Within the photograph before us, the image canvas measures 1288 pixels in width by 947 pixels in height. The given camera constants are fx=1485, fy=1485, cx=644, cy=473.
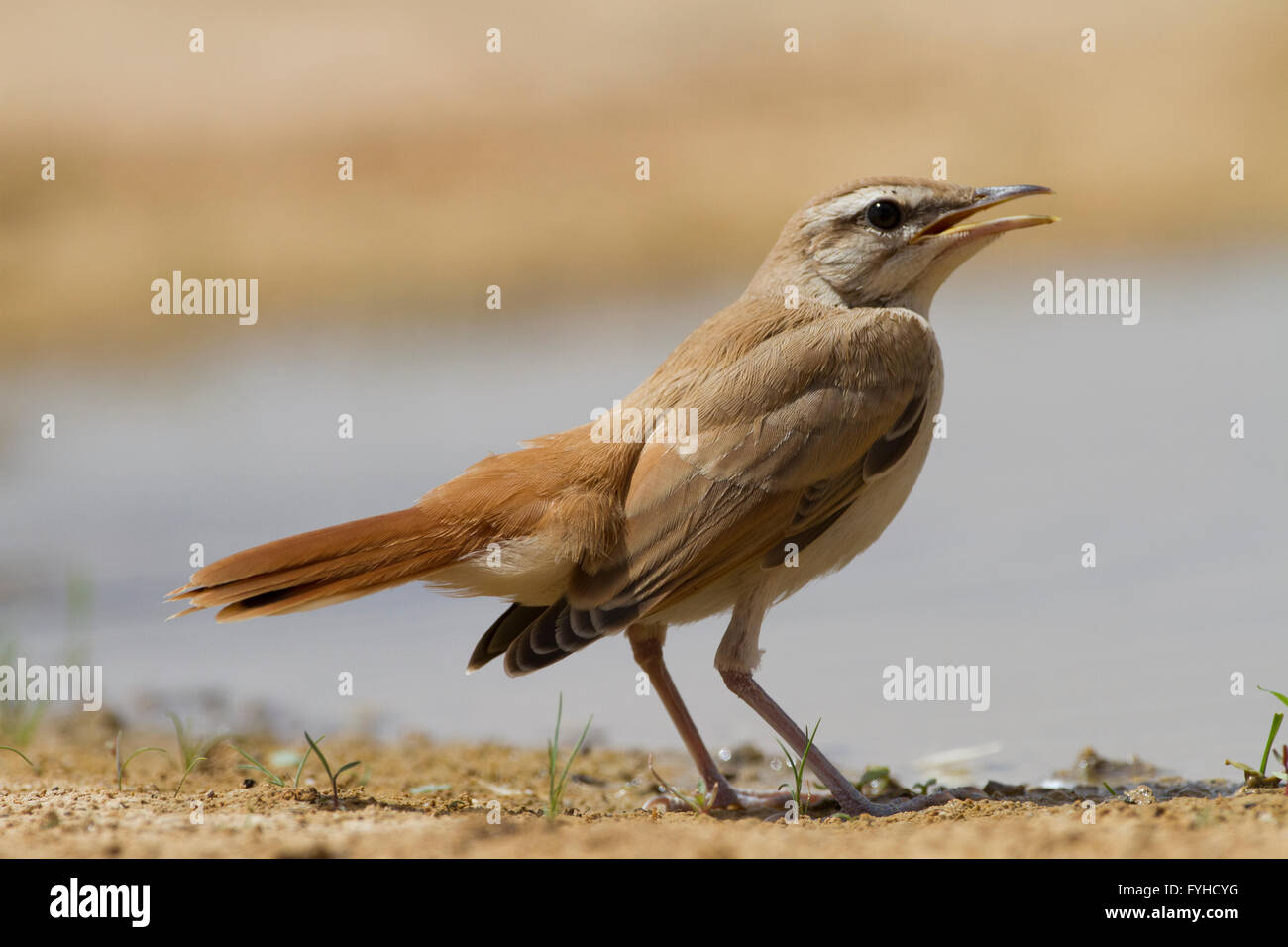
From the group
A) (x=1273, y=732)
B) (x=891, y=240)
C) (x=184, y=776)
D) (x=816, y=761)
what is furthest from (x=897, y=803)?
(x=184, y=776)

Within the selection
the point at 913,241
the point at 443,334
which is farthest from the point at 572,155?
the point at 913,241

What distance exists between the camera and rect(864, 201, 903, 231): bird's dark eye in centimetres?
659

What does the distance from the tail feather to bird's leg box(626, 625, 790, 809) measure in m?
1.31

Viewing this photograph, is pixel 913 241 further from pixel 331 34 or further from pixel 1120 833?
pixel 331 34

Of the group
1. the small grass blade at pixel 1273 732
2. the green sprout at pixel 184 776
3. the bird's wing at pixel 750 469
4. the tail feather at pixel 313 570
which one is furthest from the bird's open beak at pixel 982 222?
the green sprout at pixel 184 776

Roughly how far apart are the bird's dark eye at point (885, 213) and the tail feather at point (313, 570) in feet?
8.08

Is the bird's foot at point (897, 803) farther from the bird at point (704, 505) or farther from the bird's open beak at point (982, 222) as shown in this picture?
the bird's open beak at point (982, 222)

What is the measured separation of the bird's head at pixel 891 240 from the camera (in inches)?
259

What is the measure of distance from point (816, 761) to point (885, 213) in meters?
2.42

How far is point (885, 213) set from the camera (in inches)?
260

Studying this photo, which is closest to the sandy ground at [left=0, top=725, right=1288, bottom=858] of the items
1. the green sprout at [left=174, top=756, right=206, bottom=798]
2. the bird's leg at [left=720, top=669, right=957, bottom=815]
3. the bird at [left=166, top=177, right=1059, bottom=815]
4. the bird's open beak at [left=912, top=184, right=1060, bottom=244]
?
the green sprout at [left=174, top=756, right=206, bottom=798]

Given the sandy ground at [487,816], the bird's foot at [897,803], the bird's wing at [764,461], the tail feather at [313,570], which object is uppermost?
the bird's wing at [764,461]

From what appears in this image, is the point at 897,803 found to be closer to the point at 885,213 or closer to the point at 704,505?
the point at 704,505

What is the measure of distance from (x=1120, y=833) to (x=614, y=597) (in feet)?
7.06
